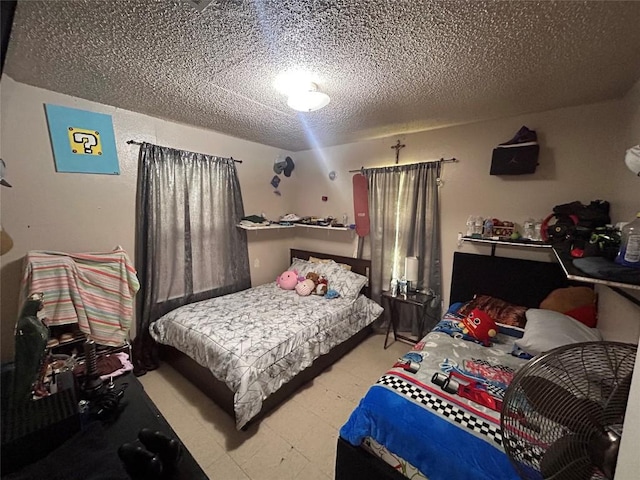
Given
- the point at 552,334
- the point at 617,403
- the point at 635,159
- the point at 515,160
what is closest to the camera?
the point at 617,403

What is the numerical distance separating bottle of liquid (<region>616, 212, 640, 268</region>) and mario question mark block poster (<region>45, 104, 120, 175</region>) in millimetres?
3366

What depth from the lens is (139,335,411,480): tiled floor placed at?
5.03 feet

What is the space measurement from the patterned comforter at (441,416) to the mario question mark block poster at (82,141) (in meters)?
2.70

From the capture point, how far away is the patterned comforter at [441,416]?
1.00 m

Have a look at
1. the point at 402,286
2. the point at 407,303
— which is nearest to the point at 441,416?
the point at 407,303

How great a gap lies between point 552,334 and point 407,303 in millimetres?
1293

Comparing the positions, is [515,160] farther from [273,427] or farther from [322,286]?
[273,427]

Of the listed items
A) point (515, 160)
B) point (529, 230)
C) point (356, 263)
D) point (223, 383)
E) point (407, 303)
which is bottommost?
point (223, 383)

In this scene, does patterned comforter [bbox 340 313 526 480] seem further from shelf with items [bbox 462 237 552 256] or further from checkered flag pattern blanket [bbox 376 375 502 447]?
shelf with items [bbox 462 237 552 256]

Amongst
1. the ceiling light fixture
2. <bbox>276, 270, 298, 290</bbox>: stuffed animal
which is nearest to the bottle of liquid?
the ceiling light fixture

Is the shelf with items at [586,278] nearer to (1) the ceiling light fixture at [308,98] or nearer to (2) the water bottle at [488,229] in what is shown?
(2) the water bottle at [488,229]

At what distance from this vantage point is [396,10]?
1.04 metres

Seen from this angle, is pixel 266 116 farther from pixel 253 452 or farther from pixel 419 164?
pixel 253 452

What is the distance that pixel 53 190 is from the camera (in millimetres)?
1936
